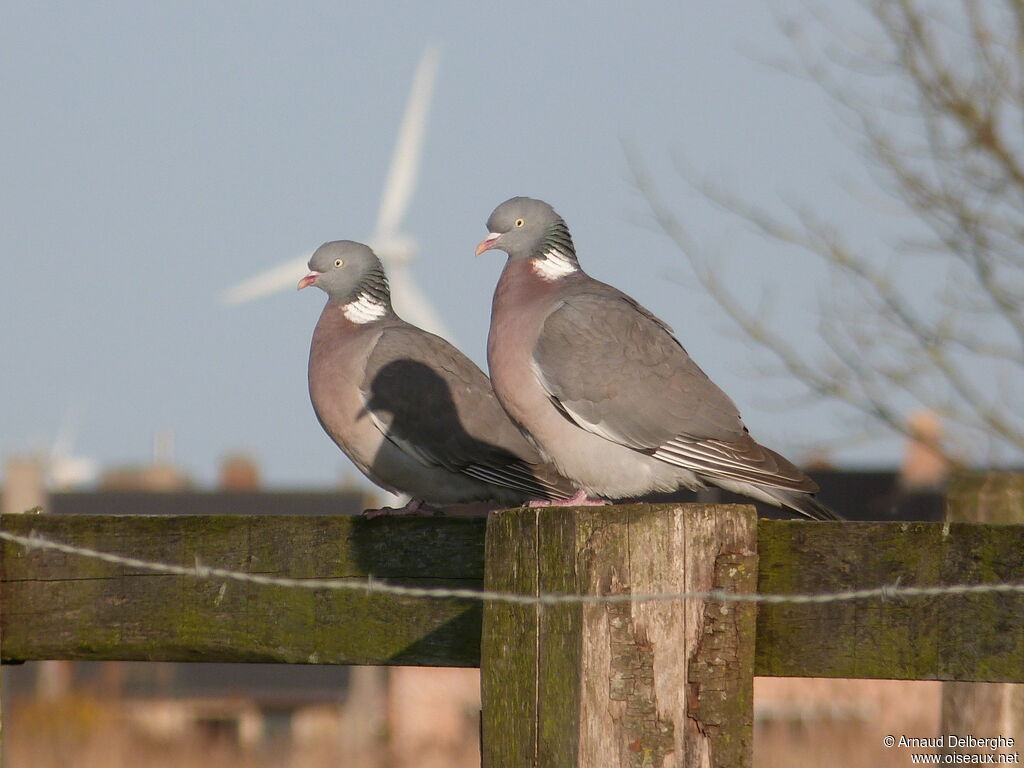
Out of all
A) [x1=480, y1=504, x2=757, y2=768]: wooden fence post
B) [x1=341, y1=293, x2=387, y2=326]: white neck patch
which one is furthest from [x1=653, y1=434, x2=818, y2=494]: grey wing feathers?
[x1=480, y1=504, x2=757, y2=768]: wooden fence post

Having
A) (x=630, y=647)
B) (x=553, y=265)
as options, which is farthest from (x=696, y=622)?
(x=553, y=265)

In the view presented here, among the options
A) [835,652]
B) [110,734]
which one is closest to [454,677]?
[110,734]

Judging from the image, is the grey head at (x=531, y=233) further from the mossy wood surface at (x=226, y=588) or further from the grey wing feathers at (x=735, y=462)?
the mossy wood surface at (x=226, y=588)

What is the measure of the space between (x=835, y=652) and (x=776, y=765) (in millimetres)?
5427

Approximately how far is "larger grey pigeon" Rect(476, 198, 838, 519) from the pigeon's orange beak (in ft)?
0.62

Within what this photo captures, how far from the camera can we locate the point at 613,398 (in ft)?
18.1

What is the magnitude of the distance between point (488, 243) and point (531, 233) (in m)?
0.20

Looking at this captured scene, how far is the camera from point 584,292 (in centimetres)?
572

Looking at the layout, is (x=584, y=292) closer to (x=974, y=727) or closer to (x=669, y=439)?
(x=669, y=439)

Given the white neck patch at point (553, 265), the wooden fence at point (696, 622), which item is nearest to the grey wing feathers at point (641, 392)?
the white neck patch at point (553, 265)

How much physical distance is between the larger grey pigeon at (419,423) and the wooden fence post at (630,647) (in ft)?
12.4

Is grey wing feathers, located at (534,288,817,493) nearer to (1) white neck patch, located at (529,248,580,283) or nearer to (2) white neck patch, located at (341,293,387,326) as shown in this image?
(1) white neck patch, located at (529,248,580,283)

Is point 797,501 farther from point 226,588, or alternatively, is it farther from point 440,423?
point 226,588

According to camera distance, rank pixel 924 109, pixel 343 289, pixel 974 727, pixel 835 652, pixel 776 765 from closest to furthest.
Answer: pixel 835 652 < pixel 974 727 < pixel 343 289 < pixel 776 765 < pixel 924 109
